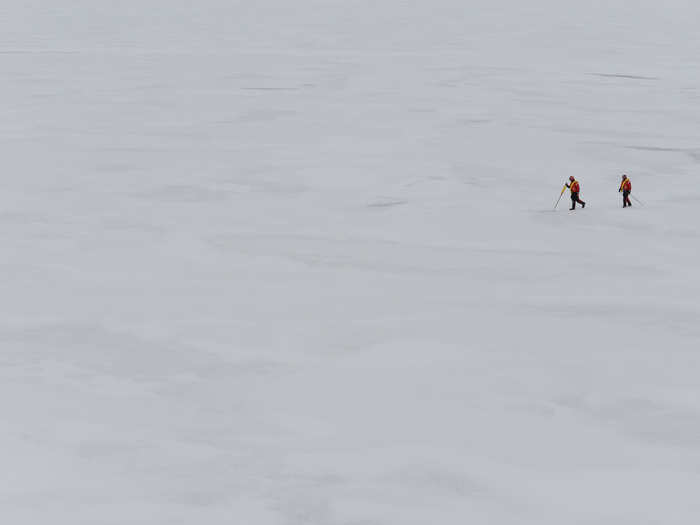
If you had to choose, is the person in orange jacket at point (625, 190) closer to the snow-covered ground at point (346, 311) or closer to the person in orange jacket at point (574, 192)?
the snow-covered ground at point (346, 311)

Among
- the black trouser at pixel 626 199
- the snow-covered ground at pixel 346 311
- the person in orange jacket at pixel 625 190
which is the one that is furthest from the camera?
the black trouser at pixel 626 199

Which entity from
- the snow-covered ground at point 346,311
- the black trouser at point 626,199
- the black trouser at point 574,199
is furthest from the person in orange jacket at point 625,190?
the black trouser at point 574,199

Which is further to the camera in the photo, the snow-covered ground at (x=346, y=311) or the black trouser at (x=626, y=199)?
the black trouser at (x=626, y=199)

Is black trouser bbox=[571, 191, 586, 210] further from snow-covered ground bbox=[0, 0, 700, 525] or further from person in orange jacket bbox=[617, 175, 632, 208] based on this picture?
person in orange jacket bbox=[617, 175, 632, 208]

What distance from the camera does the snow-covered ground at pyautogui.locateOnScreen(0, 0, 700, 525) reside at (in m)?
5.50

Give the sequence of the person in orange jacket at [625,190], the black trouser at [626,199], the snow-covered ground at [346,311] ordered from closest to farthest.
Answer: the snow-covered ground at [346,311] → the person in orange jacket at [625,190] → the black trouser at [626,199]

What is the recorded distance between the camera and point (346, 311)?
8.15 meters

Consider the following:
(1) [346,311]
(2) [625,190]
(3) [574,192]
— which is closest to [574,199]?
(3) [574,192]

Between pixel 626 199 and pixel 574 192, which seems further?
pixel 626 199

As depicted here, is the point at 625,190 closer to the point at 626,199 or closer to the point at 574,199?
the point at 626,199

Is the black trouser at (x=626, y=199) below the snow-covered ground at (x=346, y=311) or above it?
above

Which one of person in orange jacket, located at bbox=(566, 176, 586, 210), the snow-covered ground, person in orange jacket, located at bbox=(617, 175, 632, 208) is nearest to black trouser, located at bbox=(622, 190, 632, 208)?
person in orange jacket, located at bbox=(617, 175, 632, 208)

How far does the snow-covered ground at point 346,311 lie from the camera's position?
5.50 metres

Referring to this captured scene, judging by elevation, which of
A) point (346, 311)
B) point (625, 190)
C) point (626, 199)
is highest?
point (625, 190)
